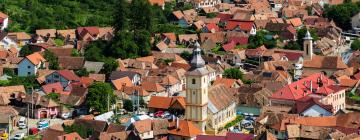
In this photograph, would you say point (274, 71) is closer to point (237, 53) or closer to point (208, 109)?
point (237, 53)

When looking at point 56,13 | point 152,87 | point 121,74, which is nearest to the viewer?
point 152,87

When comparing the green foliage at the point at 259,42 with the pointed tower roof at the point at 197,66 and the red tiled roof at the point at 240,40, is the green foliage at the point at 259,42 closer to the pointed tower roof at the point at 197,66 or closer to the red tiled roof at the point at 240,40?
the red tiled roof at the point at 240,40

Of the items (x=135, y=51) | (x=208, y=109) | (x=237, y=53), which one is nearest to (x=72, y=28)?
(x=135, y=51)

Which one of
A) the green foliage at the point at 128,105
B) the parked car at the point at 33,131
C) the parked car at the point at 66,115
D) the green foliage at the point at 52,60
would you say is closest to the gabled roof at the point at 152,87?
the green foliage at the point at 128,105

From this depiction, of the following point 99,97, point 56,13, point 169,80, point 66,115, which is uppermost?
point 56,13

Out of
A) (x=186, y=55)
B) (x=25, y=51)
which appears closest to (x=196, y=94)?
(x=186, y=55)

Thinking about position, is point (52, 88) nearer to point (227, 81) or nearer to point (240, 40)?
point (227, 81)
